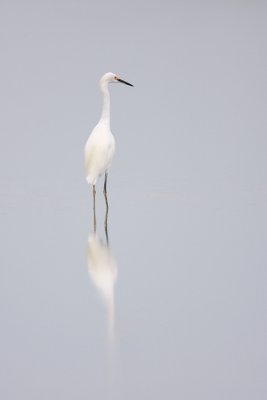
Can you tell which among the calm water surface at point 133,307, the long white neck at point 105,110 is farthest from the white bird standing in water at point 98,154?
the calm water surface at point 133,307

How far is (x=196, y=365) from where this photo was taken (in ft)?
12.5

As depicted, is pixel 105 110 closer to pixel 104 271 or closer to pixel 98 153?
pixel 98 153

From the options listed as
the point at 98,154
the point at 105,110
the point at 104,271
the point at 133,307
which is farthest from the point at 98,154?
the point at 133,307

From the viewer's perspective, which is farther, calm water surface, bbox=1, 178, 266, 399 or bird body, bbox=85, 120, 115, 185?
bird body, bbox=85, 120, 115, 185

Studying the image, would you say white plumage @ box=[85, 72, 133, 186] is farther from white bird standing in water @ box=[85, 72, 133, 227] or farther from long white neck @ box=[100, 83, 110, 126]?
long white neck @ box=[100, 83, 110, 126]

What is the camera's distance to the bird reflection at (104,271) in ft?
15.5

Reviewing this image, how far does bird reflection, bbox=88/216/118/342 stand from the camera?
186 inches

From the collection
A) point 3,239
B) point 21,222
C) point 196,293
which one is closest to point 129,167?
point 21,222

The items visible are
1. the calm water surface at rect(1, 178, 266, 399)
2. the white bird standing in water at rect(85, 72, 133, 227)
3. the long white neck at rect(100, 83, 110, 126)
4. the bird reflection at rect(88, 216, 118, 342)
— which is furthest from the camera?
the long white neck at rect(100, 83, 110, 126)

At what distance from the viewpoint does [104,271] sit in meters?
5.85

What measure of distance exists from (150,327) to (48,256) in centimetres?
223

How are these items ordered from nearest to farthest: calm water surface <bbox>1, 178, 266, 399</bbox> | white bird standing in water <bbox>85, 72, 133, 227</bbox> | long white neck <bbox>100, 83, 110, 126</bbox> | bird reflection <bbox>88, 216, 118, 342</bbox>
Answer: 1. calm water surface <bbox>1, 178, 266, 399</bbox>
2. bird reflection <bbox>88, 216, 118, 342</bbox>
3. white bird standing in water <bbox>85, 72, 133, 227</bbox>
4. long white neck <bbox>100, 83, 110, 126</bbox>

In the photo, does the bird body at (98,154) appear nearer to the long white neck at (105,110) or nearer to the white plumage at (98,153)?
the white plumage at (98,153)

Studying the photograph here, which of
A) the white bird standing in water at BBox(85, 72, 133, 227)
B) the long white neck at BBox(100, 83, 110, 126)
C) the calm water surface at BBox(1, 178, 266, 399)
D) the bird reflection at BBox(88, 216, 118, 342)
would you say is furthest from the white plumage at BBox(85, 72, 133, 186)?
the bird reflection at BBox(88, 216, 118, 342)
